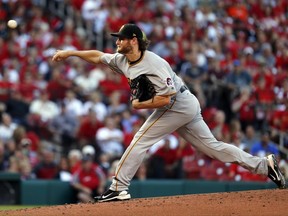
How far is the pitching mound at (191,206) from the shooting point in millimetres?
8352

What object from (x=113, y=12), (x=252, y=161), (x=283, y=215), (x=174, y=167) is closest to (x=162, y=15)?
(x=113, y=12)

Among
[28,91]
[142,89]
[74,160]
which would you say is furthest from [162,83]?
[28,91]

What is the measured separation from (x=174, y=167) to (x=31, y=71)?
12.0 feet

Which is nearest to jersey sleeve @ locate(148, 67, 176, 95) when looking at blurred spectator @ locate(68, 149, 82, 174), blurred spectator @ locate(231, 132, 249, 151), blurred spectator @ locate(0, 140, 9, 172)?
blurred spectator @ locate(68, 149, 82, 174)

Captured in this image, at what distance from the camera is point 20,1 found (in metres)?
18.7

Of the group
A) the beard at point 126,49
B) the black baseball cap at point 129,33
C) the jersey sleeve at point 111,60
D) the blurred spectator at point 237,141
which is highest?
the black baseball cap at point 129,33

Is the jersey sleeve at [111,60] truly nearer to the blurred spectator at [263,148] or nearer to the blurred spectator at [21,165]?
the blurred spectator at [21,165]

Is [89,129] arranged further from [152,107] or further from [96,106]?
[152,107]

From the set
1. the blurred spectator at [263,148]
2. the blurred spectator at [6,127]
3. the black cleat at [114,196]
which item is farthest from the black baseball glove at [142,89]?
the blurred spectator at [6,127]

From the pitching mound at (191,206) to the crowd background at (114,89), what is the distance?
5.08 meters

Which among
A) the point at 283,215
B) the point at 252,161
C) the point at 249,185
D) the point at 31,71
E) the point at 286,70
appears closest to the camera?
the point at 283,215

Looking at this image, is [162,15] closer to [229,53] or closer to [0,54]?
[229,53]

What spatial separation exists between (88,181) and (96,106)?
2.40 meters

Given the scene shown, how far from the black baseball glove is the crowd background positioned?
18.0 feet
